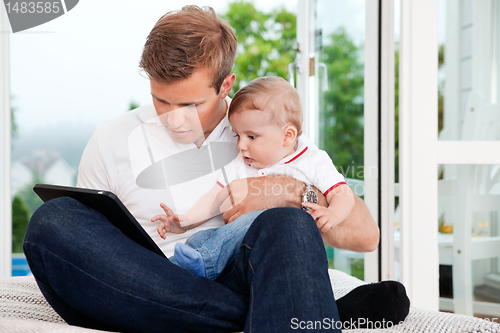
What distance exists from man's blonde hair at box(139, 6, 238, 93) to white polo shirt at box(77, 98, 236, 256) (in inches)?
7.3

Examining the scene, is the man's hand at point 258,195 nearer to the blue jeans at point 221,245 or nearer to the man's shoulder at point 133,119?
the blue jeans at point 221,245

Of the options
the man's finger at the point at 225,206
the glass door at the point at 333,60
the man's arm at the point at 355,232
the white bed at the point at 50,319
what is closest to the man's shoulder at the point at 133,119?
the man's finger at the point at 225,206

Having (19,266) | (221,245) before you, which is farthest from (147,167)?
(19,266)

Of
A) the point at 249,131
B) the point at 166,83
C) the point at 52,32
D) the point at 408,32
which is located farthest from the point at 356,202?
the point at 52,32

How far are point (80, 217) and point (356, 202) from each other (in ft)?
2.35

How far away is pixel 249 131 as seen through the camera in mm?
1075

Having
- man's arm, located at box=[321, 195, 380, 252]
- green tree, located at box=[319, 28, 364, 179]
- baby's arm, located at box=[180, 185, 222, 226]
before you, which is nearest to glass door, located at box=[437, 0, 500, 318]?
green tree, located at box=[319, 28, 364, 179]

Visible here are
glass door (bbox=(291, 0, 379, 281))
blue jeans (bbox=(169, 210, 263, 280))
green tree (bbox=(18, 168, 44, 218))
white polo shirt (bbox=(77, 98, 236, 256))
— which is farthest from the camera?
green tree (bbox=(18, 168, 44, 218))

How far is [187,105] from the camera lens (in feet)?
3.48

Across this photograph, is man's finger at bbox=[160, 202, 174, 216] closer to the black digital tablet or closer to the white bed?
the black digital tablet

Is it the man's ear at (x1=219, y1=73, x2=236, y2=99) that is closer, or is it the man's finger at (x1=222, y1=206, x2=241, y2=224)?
the man's finger at (x1=222, y1=206, x2=241, y2=224)

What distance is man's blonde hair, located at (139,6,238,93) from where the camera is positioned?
3.32 feet

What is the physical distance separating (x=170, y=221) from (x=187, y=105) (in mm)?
312

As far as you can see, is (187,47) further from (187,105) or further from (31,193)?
(31,193)
